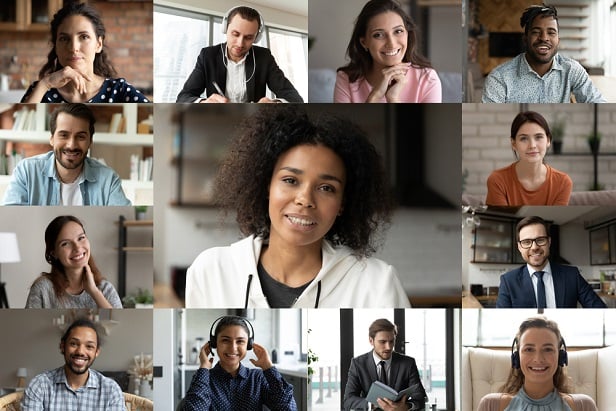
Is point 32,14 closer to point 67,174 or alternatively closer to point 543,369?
point 67,174

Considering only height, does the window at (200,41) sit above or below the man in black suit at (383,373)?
above

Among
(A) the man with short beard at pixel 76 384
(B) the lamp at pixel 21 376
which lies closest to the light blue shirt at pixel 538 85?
(A) the man with short beard at pixel 76 384

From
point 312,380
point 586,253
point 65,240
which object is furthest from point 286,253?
point 586,253

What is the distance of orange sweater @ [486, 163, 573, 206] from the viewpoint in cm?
468

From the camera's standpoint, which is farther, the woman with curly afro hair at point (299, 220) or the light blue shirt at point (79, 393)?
the light blue shirt at point (79, 393)

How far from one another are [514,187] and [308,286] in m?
1.07

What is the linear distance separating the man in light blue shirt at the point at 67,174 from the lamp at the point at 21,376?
0.80 metres

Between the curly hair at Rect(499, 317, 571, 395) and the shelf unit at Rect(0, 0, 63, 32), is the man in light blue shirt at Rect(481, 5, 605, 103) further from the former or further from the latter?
the shelf unit at Rect(0, 0, 63, 32)

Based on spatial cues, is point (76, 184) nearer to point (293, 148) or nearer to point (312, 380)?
point (293, 148)

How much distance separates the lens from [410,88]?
4.68 m

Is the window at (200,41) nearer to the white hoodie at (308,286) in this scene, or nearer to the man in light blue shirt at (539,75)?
the white hoodie at (308,286)

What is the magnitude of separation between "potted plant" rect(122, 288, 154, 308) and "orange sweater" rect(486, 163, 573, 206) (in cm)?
165

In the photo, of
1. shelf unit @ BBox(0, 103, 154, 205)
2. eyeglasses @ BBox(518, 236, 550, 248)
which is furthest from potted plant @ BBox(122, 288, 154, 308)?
eyeglasses @ BBox(518, 236, 550, 248)

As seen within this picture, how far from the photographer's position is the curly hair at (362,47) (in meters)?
4.65
